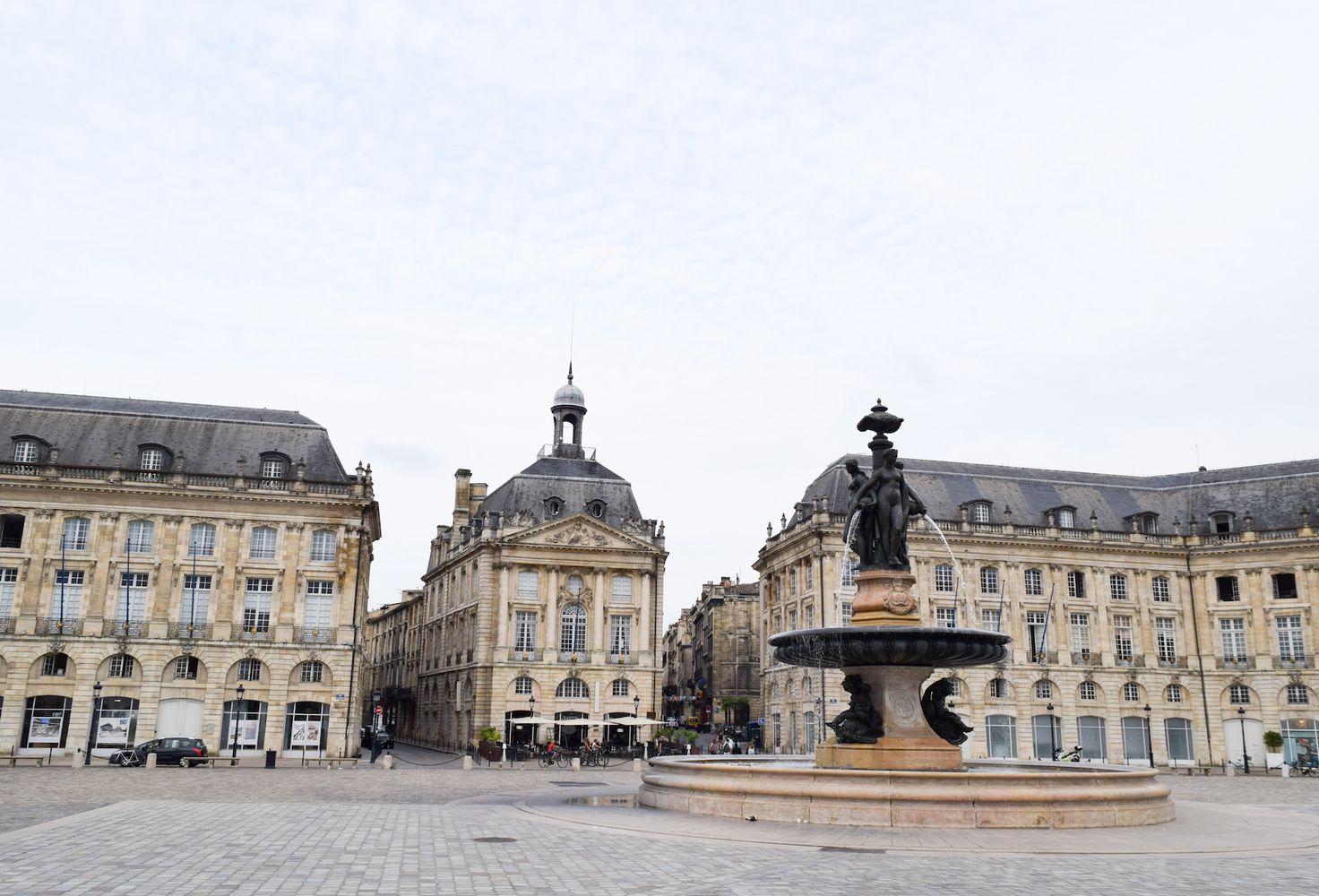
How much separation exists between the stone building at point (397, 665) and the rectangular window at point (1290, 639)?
5257 centimetres

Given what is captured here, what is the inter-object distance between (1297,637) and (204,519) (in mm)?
54692

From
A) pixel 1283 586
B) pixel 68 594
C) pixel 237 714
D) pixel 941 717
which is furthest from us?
pixel 1283 586

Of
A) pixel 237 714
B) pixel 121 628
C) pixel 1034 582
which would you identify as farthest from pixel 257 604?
pixel 1034 582

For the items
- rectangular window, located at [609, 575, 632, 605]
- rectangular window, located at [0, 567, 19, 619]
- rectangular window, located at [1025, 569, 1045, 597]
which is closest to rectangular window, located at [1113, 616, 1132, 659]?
rectangular window, located at [1025, 569, 1045, 597]

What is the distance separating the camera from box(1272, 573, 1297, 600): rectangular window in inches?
2356

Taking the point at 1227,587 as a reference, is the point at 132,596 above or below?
below

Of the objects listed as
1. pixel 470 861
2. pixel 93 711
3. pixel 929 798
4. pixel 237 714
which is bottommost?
pixel 470 861

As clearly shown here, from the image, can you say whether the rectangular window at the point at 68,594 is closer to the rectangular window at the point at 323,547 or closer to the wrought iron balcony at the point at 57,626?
the wrought iron balcony at the point at 57,626

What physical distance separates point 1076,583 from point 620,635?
995 inches

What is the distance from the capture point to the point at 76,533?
4950 cm

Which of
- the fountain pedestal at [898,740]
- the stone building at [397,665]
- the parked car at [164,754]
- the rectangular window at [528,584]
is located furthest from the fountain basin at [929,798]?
the stone building at [397,665]

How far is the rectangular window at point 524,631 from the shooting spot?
2382 inches

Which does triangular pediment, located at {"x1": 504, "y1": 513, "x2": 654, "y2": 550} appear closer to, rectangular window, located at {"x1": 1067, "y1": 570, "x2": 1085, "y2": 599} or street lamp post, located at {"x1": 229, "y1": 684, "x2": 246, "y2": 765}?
street lamp post, located at {"x1": 229, "y1": 684, "x2": 246, "y2": 765}

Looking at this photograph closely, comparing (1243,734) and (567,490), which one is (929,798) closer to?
(567,490)
